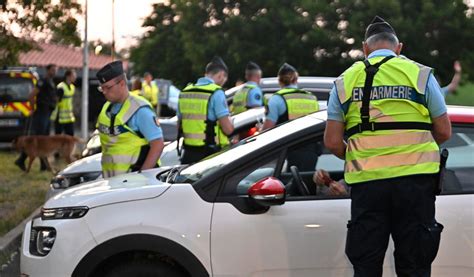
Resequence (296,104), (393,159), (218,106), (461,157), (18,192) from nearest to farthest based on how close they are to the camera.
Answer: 1. (393,159)
2. (461,157)
3. (218,106)
4. (296,104)
5. (18,192)

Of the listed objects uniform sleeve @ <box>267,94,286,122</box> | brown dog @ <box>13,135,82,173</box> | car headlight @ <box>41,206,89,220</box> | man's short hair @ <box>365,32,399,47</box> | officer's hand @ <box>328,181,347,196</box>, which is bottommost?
brown dog @ <box>13,135,82,173</box>

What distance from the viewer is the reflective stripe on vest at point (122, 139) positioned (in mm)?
6641

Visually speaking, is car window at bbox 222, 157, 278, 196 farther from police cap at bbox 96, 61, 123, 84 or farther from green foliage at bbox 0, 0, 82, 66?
green foliage at bbox 0, 0, 82, 66

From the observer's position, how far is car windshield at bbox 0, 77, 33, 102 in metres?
19.8

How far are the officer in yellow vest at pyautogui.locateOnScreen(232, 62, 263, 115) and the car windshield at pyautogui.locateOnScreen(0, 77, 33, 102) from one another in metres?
9.02

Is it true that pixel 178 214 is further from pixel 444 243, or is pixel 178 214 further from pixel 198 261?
pixel 444 243

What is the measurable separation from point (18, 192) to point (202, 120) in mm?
4535

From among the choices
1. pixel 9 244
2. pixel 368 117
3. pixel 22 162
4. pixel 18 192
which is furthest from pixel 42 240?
pixel 22 162

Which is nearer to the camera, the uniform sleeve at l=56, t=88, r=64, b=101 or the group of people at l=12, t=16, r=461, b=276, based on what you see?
the group of people at l=12, t=16, r=461, b=276

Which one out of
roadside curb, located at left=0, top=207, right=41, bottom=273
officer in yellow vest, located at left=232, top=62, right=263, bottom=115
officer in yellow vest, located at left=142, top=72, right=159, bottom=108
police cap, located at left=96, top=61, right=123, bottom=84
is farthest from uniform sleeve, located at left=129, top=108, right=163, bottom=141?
officer in yellow vest, located at left=142, top=72, right=159, bottom=108

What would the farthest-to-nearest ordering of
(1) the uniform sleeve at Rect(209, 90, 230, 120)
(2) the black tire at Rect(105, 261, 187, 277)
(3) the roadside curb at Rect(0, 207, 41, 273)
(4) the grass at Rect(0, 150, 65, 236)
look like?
(4) the grass at Rect(0, 150, 65, 236)
(1) the uniform sleeve at Rect(209, 90, 230, 120)
(3) the roadside curb at Rect(0, 207, 41, 273)
(2) the black tire at Rect(105, 261, 187, 277)

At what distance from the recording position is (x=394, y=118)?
14.3ft

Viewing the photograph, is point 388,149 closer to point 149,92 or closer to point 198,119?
point 198,119

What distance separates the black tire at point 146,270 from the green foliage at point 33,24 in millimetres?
5970
